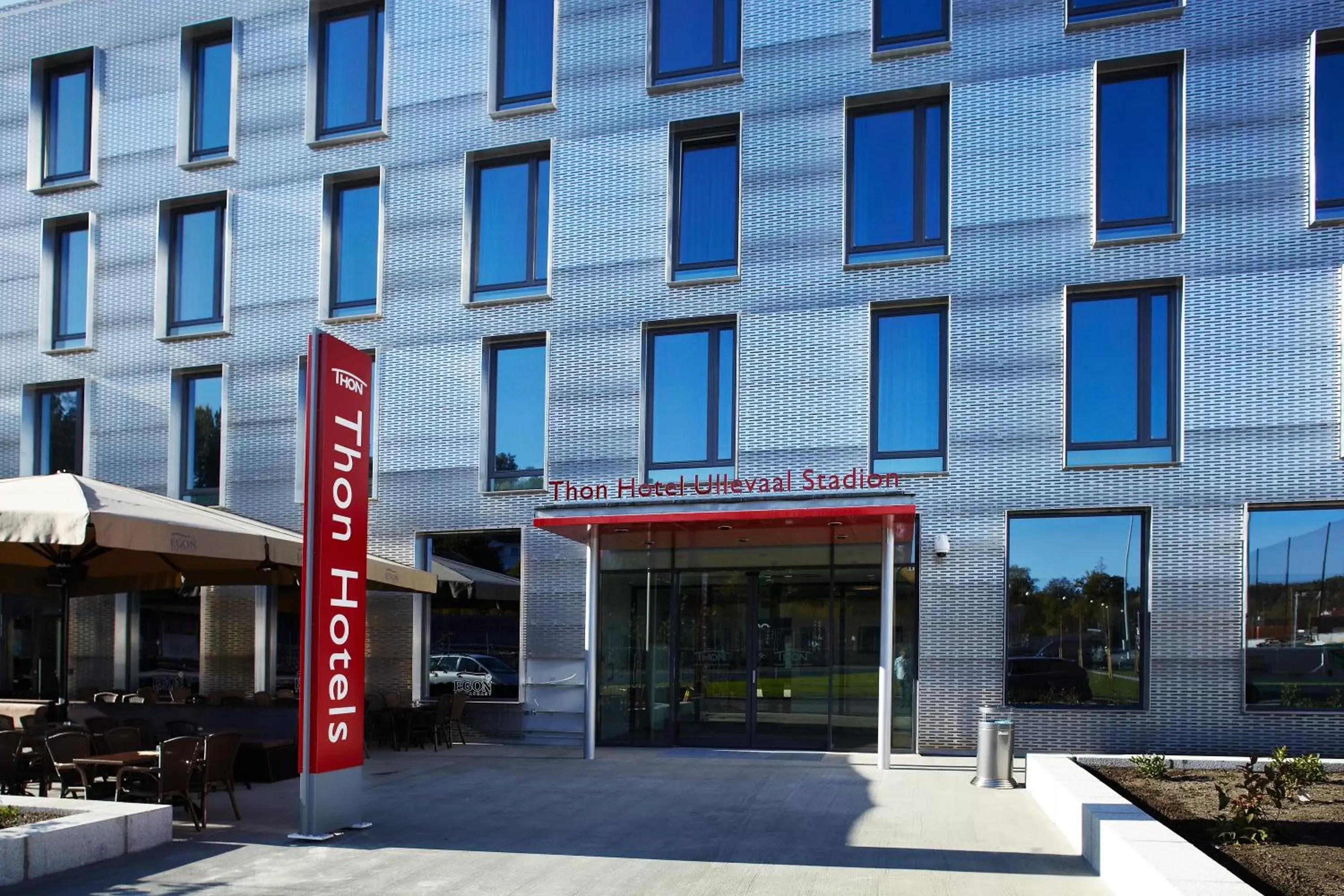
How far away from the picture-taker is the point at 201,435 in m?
21.4

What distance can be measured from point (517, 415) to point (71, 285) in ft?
34.1

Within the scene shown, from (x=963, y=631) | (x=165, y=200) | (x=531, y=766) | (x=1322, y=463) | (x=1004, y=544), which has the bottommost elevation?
(x=531, y=766)

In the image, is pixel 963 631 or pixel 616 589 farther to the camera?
pixel 616 589

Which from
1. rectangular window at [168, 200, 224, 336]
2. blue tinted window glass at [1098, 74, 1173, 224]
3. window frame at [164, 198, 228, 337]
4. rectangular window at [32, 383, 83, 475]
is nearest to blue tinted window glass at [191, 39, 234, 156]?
window frame at [164, 198, 228, 337]

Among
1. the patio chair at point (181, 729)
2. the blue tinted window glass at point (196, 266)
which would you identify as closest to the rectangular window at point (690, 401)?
the patio chair at point (181, 729)

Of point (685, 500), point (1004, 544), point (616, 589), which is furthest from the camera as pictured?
point (616, 589)

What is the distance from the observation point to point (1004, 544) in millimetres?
16219

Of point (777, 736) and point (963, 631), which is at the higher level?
point (963, 631)

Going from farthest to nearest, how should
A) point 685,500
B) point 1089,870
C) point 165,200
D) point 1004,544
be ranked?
point 165,200
point 1004,544
point 685,500
point 1089,870

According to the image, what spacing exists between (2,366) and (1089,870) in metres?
22.2

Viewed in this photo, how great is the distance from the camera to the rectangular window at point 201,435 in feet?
69.3

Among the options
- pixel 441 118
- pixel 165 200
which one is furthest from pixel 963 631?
pixel 165 200

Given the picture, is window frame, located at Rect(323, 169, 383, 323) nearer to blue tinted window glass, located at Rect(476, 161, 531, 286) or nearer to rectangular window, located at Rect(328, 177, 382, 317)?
rectangular window, located at Rect(328, 177, 382, 317)

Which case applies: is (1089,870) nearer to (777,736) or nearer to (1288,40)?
(777,736)
